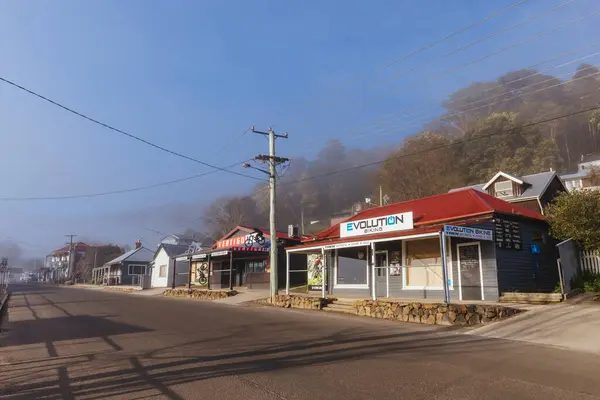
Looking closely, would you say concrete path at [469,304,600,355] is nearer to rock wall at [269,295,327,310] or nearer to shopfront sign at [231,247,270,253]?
rock wall at [269,295,327,310]

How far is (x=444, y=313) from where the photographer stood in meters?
13.9

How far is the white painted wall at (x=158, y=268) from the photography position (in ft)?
158

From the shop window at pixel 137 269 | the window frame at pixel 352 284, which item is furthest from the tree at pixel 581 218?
the shop window at pixel 137 269

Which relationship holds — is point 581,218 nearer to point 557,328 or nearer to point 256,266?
point 557,328

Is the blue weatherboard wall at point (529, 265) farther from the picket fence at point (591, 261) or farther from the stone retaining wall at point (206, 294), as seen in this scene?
the stone retaining wall at point (206, 294)

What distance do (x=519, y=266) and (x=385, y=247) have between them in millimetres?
5810

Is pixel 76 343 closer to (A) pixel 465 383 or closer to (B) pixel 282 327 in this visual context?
(B) pixel 282 327

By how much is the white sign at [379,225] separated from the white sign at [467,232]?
2.62 meters

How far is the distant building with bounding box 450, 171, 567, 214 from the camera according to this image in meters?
26.9

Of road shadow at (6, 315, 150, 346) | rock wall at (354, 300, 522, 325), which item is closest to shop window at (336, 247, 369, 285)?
rock wall at (354, 300, 522, 325)

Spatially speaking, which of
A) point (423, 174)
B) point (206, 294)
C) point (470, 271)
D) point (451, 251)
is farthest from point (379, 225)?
point (423, 174)

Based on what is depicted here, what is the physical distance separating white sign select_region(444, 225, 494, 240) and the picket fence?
4858 millimetres

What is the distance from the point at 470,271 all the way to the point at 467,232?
2593 millimetres

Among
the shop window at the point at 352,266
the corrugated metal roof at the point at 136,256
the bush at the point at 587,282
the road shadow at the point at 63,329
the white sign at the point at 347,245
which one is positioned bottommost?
the road shadow at the point at 63,329
